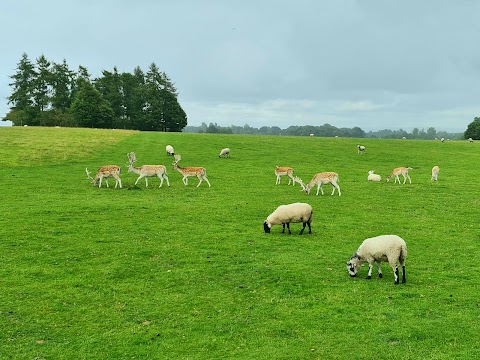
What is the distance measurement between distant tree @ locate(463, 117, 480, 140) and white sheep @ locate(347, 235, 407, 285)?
111047 millimetres

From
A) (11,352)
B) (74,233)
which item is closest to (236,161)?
(74,233)

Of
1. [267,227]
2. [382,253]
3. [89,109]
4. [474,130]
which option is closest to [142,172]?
[267,227]

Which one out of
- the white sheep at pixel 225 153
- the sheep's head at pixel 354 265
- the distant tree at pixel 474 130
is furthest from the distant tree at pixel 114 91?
the sheep's head at pixel 354 265

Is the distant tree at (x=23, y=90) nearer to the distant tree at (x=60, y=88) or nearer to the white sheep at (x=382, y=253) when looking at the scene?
the distant tree at (x=60, y=88)

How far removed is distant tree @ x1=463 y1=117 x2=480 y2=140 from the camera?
109 metres

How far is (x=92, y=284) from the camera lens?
44.2ft

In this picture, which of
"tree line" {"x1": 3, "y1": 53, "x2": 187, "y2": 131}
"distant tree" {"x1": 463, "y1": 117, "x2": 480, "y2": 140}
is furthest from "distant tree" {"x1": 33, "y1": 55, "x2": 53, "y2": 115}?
"distant tree" {"x1": 463, "y1": 117, "x2": 480, "y2": 140}

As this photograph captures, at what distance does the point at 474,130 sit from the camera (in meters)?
112

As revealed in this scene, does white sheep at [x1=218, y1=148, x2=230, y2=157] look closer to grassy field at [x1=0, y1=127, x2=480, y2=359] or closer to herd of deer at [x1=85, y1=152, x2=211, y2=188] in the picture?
herd of deer at [x1=85, y1=152, x2=211, y2=188]

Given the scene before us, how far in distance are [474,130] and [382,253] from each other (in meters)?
115

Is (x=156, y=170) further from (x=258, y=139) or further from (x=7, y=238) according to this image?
(x=258, y=139)

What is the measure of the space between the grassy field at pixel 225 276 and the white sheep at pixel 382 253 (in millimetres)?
433

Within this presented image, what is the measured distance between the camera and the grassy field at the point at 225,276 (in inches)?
389

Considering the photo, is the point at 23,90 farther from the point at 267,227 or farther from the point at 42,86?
the point at 267,227
